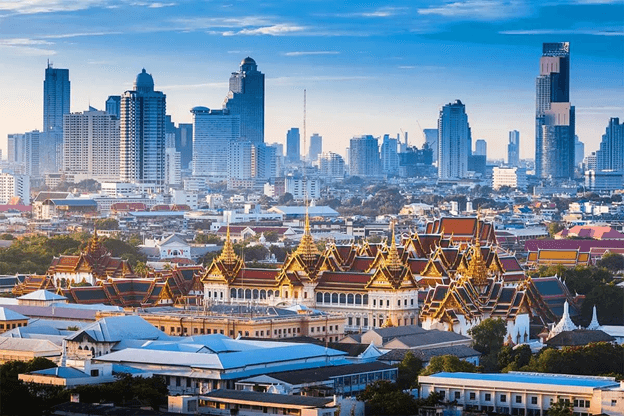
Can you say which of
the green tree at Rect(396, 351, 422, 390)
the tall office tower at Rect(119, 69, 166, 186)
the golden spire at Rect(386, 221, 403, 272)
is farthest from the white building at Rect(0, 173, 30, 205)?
the green tree at Rect(396, 351, 422, 390)

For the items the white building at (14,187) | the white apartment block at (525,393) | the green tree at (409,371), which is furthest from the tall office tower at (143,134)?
the white apartment block at (525,393)

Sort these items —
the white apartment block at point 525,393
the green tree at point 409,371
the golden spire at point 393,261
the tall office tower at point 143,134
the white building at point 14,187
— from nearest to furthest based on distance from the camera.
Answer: the white apartment block at point 525,393 < the green tree at point 409,371 < the golden spire at point 393,261 < the tall office tower at point 143,134 < the white building at point 14,187

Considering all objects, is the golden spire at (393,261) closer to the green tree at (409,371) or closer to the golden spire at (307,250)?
the golden spire at (307,250)

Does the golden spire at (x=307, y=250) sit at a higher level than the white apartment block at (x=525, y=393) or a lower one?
higher

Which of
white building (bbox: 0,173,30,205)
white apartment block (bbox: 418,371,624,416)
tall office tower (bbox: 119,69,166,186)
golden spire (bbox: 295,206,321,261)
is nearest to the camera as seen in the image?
white apartment block (bbox: 418,371,624,416)

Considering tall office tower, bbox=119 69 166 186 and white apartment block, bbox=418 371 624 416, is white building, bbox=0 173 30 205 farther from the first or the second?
white apartment block, bbox=418 371 624 416

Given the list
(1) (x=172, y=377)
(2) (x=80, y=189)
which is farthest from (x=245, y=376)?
(2) (x=80, y=189)

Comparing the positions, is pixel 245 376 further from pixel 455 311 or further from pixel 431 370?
pixel 455 311
